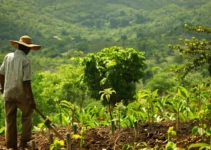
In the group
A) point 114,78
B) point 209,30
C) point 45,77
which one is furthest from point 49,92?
point 209,30

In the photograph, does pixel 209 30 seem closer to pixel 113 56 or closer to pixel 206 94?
pixel 206 94

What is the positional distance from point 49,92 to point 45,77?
2254 mm

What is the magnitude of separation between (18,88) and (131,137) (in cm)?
196

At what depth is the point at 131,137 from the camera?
5.63 metres

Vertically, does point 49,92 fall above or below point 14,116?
below

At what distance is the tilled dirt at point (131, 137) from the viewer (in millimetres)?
5156

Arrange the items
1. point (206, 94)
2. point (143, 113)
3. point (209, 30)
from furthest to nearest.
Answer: point (209, 30) → point (206, 94) → point (143, 113)

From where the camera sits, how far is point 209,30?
30.1 feet

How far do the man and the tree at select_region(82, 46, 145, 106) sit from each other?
14.2 metres

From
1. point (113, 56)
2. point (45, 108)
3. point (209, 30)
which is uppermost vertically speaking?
point (209, 30)

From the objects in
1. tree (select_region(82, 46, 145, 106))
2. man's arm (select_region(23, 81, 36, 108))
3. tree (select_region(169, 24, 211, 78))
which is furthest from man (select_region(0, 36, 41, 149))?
tree (select_region(82, 46, 145, 106))

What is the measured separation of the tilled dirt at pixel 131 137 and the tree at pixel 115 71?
1381 centimetres

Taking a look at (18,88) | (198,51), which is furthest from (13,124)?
(198,51)

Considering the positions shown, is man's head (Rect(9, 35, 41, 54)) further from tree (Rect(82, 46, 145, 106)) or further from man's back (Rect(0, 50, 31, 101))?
tree (Rect(82, 46, 145, 106))
